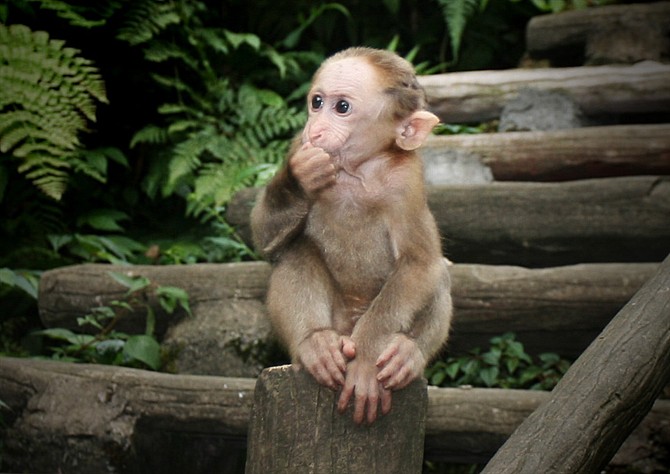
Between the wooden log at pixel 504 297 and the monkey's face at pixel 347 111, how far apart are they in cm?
154

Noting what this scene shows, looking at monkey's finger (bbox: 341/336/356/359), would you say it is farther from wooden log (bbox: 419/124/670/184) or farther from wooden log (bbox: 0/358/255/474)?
wooden log (bbox: 419/124/670/184)

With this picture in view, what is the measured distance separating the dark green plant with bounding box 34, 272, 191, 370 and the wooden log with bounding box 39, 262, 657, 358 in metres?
0.10

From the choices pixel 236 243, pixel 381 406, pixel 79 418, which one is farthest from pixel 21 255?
pixel 381 406

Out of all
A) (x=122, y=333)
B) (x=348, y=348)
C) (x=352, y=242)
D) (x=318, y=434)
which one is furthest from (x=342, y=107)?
(x=122, y=333)

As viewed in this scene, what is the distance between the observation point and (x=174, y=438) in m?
4.53

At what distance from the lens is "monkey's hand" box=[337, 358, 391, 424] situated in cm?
288

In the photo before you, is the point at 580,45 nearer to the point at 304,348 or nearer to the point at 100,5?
the point at 100,5

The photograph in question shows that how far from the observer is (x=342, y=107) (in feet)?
11.0

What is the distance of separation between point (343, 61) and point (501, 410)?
179 centimetres

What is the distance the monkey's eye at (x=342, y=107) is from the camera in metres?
3.34

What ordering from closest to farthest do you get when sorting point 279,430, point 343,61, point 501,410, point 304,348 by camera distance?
point 279,430
point 304,348
point 343,61
point 501,410

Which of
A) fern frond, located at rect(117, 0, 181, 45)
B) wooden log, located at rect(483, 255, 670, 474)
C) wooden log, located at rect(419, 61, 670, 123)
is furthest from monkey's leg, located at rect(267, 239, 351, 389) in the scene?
fern frond, located at rect(117, 0, 181, 45)

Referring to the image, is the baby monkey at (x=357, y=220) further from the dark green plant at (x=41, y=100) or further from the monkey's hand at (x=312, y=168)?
the dark green plant at (x=41, y=100)

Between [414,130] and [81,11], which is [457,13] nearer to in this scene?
[81,11]
